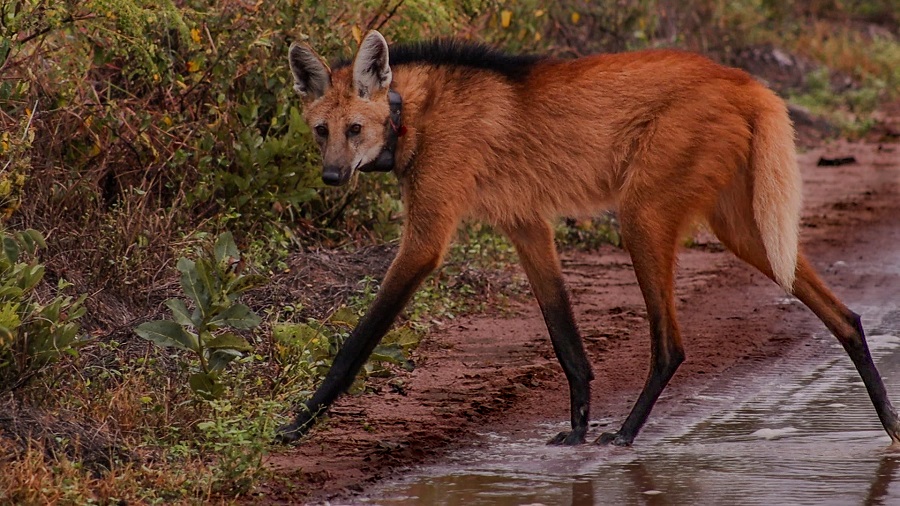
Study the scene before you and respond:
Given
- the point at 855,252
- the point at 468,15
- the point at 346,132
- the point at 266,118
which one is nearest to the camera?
the point at 346,132

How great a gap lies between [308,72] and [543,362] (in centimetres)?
178

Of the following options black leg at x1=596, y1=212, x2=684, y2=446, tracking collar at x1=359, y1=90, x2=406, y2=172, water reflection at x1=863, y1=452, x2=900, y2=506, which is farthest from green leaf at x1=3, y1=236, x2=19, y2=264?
water reflection at x1=863, y1=452, x2=900, y2=506

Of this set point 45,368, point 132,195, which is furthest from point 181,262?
point 132,195

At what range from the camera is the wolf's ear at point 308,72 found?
14.8ft

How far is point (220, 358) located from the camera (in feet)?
14.4

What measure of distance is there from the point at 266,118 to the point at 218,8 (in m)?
0.65

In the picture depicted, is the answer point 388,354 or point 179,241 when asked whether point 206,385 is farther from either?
point 179,241

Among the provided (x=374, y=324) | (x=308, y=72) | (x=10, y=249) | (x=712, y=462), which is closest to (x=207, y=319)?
(x=374, y=324)

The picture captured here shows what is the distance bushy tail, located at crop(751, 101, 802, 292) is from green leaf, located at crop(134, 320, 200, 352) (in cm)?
210

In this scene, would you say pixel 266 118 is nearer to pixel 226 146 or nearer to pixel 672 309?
pixel 226 146

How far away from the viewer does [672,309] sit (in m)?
4.49

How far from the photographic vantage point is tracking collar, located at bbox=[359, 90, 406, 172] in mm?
4523

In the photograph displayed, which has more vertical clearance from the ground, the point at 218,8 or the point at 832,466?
the point at 218,8

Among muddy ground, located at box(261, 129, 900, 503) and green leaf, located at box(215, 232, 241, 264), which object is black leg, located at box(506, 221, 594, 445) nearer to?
muddy ground, located at box(261, 129, 900, 503)
